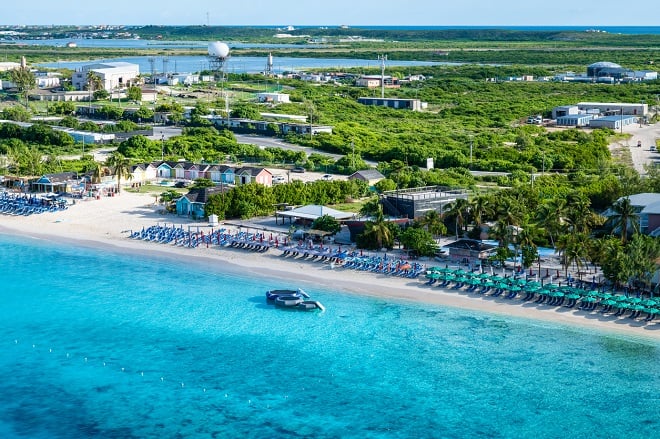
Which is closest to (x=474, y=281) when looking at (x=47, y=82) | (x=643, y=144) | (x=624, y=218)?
(x=624, y=218)

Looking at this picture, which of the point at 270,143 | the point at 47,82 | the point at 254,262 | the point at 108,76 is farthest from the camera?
the point at 47,82

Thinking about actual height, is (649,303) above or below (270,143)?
below

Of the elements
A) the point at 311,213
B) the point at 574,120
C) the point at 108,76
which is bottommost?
the point at 311,213

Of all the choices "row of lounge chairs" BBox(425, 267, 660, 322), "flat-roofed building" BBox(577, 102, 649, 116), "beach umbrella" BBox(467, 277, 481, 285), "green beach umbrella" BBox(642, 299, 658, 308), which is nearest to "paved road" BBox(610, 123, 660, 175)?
"flat-roofed building" BBox(577, 102, 649, 116)

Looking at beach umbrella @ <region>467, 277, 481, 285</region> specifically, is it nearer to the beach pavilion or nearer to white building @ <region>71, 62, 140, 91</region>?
the beach pavilion

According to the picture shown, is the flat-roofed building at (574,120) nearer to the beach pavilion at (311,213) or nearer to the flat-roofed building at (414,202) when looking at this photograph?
the flat-roofed building at (414,202)

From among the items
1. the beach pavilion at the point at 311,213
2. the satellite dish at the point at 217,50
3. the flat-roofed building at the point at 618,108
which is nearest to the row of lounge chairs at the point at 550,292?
the beach pavilion at the point at 311,213

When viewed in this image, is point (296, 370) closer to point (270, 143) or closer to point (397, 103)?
point (270, 143)
